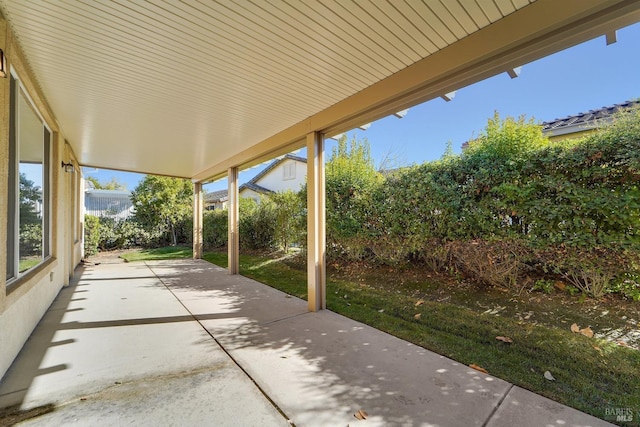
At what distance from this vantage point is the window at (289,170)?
20.4 m

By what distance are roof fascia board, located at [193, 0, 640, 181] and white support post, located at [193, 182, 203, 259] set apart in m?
8.06

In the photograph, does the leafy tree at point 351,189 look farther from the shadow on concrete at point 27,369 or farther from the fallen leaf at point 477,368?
the shadow on concrete at point 27,369

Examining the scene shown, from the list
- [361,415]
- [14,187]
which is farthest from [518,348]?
[14,187]

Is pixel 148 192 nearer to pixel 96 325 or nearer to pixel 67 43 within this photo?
pixel 96 325

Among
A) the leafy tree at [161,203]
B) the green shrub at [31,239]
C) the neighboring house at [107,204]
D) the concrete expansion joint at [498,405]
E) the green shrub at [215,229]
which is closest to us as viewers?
the concrete expansion joint at [498,405]

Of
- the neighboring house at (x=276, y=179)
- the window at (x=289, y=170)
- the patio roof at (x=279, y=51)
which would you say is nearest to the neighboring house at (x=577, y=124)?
the patio roof at (x=279, y=51)

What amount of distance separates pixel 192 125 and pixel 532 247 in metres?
5.64

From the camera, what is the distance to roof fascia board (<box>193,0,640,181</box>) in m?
2.09

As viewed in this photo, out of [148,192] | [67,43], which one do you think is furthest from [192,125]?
[148,192]

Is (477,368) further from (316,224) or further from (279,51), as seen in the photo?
(279,51)

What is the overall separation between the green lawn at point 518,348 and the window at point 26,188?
4074mm

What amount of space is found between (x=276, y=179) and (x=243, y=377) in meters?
20.1

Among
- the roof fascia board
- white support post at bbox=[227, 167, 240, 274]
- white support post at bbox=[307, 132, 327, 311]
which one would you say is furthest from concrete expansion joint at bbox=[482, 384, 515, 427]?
white support post at bbox=[227, 167, 240, 274]

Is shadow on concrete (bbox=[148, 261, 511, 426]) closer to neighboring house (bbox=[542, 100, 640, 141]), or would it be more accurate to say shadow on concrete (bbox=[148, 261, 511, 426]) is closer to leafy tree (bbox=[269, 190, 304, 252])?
leafy tree (bbox=[269, 190, 304, 252])
